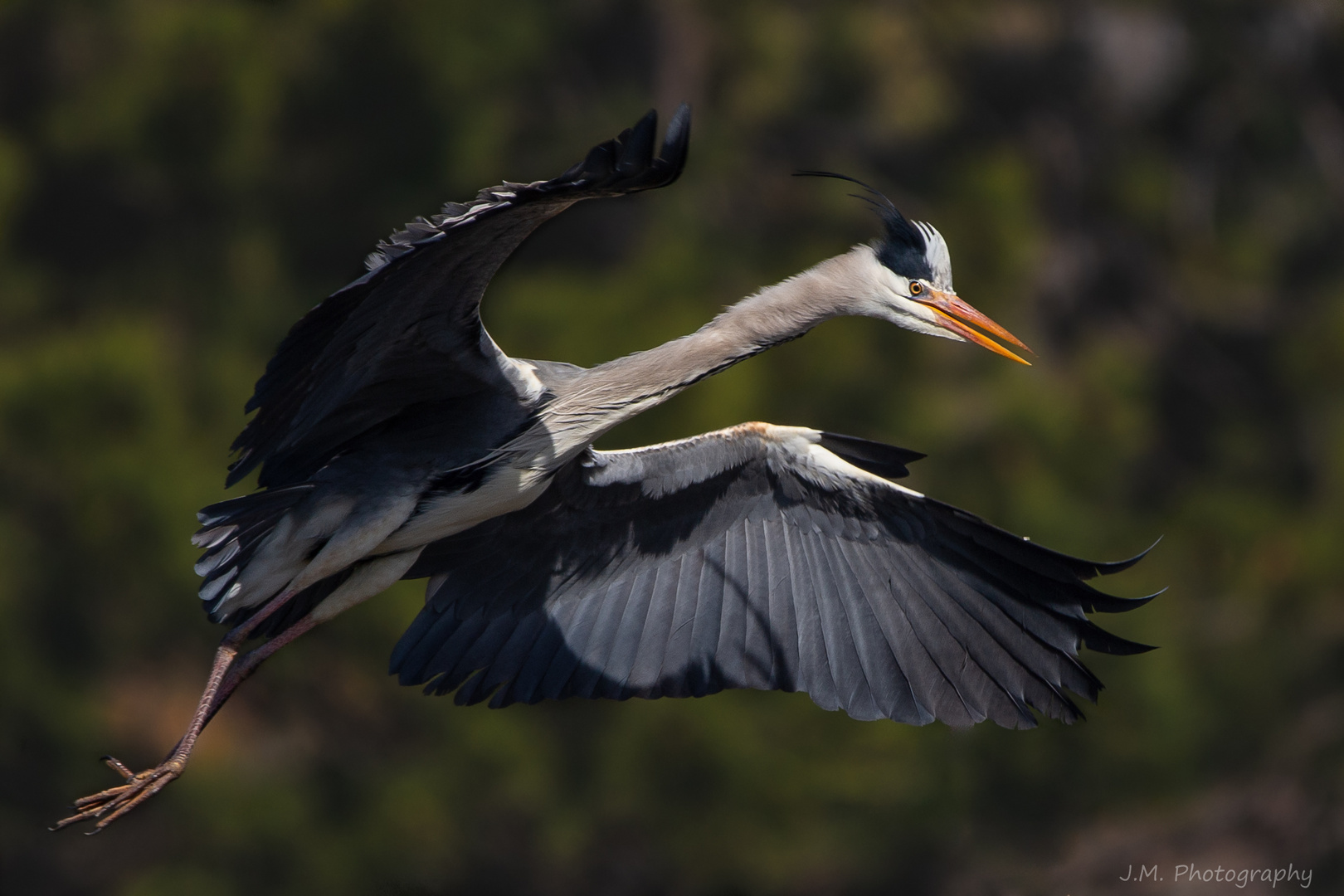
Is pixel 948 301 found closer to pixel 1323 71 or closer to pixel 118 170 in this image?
pixel 118 170

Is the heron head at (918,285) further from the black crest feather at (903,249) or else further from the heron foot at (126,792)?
the heron foot at (126,792)

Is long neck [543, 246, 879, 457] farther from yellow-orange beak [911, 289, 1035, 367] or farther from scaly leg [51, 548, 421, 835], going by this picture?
scaly leg [51, 548, 421, 835]

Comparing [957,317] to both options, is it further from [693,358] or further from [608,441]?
[608,441]

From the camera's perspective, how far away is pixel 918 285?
3510 mm

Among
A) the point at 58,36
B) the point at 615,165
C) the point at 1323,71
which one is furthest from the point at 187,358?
the point at 1323,71

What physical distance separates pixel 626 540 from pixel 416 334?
2.99ft

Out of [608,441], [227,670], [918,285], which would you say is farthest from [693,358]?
[608,441]

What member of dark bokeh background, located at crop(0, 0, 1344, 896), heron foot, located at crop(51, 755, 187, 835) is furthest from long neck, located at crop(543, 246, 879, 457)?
dark bokeh background, located at crop(0, 0, 1344, 896)

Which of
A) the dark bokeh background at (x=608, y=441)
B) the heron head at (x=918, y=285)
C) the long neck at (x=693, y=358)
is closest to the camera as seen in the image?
the long neck at (x=693, y=358)

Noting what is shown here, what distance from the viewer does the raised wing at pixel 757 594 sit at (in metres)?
3.57

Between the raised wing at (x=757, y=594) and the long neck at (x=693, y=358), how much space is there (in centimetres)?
30

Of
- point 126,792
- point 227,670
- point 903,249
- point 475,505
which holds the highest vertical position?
point 903,249

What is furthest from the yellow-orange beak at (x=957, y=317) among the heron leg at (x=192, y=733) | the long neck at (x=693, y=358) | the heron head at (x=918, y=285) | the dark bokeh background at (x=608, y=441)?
the dark bokeh background at (x=608, y=441)

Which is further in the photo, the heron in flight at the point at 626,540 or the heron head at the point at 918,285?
the heron head at the point at 918,285
